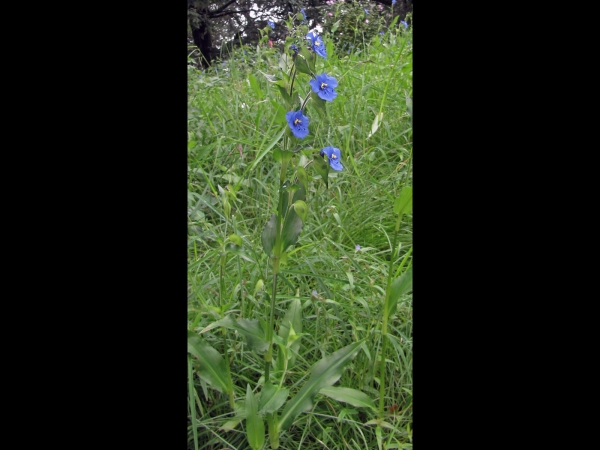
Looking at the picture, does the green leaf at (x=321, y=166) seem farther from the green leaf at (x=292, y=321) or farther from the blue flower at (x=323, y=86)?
the green leaf at (x=292, y=321)

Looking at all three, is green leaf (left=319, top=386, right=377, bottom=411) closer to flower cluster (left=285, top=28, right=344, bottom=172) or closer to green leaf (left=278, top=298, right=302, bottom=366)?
green leaf (left=278, top=298, right=302, bottom=366)

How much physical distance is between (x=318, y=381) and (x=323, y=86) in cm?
57

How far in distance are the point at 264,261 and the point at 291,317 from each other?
27 cm

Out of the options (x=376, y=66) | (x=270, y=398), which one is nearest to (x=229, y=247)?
(x=270, y=398)

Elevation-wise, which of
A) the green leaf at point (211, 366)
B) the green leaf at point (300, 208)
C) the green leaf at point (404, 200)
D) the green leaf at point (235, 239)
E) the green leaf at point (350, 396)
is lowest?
the green leaf at point (350, 396)

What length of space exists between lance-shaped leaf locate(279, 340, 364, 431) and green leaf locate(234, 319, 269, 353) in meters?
0.11

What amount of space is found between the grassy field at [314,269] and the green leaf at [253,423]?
2 centimetres

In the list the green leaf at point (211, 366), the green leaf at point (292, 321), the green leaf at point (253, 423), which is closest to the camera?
the green leaf at point (253, 423)

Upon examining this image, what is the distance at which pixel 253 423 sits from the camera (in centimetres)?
81

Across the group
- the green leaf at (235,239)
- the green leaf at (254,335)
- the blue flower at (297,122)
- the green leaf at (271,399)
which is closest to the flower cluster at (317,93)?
the blue flower at (297,122)

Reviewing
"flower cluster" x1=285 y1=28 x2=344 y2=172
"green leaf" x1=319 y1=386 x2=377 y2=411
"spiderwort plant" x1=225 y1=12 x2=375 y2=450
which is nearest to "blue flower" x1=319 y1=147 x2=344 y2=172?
"flower cluster" x1=285 y1=28 x2=344 y2=172

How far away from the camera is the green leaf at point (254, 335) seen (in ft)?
2.89

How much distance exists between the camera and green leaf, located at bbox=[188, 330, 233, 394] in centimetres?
90

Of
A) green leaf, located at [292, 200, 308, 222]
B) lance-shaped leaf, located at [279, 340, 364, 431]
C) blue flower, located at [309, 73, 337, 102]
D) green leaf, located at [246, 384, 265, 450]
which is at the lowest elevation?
lance-shaped leaf, located at [279, 340, 364, 431]
